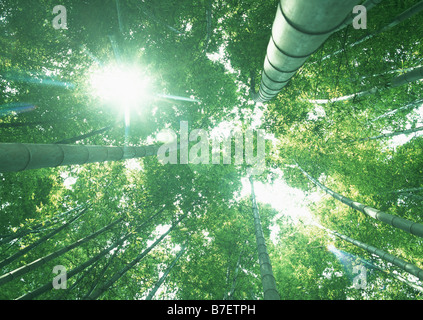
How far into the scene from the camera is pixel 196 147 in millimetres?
7539

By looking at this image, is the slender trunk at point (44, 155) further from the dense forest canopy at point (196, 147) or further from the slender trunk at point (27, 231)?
the slender trunk at point (27, 231)

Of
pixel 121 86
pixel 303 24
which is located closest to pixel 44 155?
pixel 303 24

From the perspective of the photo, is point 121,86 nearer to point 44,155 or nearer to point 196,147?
point 196,147

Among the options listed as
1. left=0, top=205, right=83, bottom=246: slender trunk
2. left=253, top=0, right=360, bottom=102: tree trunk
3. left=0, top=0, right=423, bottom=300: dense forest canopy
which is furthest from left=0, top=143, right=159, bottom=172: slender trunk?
left=0, top=205, right=83, bottom=246: slender trunk

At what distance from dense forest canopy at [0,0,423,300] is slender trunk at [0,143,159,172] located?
0.59 metres

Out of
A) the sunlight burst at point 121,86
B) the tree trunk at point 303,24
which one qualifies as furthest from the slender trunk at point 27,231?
the tree trunk at point 303,24

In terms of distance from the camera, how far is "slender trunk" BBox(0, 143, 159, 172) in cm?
185

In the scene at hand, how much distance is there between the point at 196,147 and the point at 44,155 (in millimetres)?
5599

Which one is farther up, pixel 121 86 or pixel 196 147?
pixel 121 86

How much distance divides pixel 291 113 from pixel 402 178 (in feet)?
20.7

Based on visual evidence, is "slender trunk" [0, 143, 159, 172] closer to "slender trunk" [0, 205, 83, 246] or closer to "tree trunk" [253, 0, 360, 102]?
"tree trunk" [253, 0, 360, 102]

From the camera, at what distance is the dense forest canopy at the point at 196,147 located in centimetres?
436

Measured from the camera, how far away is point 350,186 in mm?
8852
